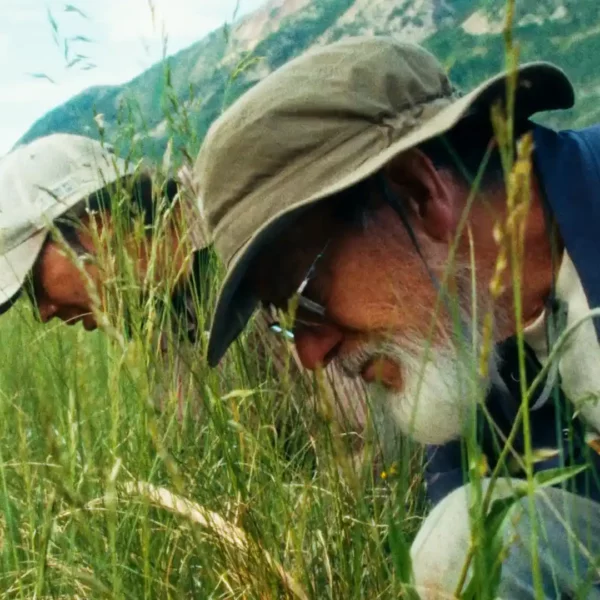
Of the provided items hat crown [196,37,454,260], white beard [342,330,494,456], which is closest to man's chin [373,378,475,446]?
white beard [342,330,494,456]

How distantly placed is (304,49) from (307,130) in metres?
6.07

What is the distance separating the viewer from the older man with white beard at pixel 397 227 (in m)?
1.39

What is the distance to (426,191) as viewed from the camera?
1.43 m

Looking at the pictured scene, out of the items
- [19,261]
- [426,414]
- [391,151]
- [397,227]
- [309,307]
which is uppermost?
[391,151]

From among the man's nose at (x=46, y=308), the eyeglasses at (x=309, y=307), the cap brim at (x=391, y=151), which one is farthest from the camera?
the man's nose at (x=46, y=308)

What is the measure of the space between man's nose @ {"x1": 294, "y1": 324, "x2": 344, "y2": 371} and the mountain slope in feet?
1.85

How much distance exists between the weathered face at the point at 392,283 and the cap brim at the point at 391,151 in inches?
3.2

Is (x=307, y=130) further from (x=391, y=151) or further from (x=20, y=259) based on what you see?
(x=20, y=259)

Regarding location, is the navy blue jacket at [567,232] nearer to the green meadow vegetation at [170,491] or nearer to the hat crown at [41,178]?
the green meadow vegetation at [170,491]

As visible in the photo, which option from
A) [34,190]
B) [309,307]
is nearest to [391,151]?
[309,307]

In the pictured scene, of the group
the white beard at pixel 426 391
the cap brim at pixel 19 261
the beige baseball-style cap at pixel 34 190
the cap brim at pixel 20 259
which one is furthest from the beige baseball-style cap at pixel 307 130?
the cap brim at pixel 19 261

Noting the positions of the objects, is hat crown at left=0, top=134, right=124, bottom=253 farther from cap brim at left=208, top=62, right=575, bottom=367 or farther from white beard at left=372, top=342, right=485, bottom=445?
white beard at left=372, top=342, right=485, bottom=445

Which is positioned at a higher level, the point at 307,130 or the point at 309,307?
the point at 307,130

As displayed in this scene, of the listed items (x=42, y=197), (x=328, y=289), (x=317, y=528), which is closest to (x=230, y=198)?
(x=328, y=289)
